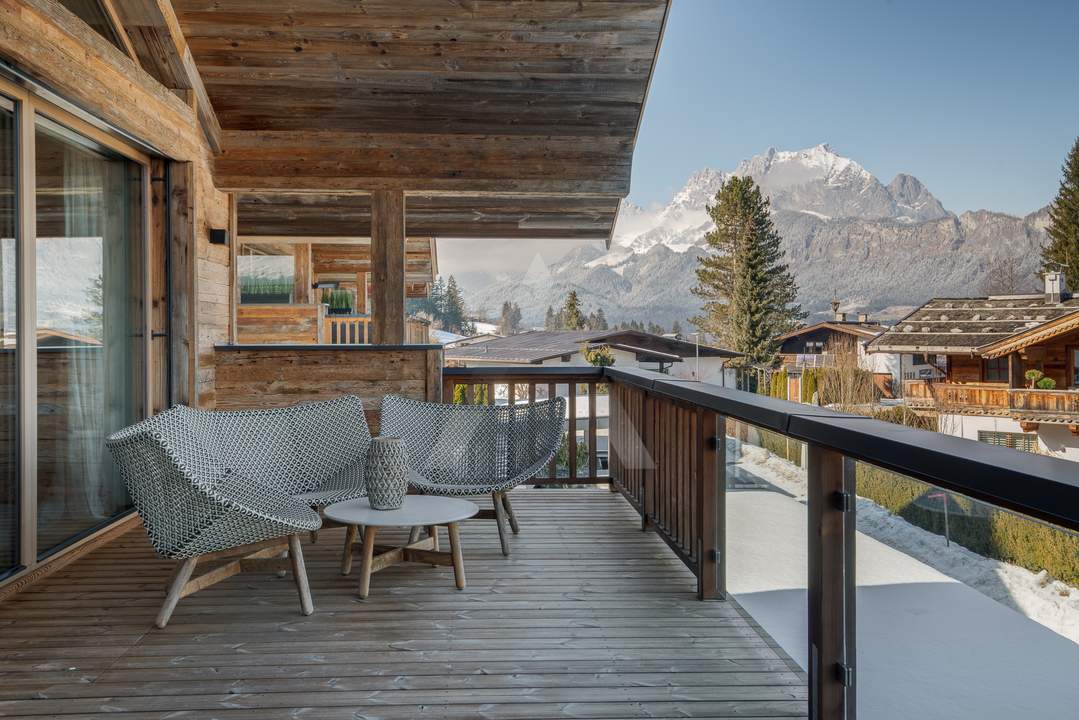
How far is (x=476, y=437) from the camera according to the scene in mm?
4379

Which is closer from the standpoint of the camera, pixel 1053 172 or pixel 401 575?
pixel 401 575

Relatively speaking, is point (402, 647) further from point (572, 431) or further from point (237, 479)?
point (572, 431)

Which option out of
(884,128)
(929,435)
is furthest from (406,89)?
(884,128)

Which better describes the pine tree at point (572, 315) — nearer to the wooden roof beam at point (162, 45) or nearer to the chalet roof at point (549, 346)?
the chalet roof at point (549, 346)

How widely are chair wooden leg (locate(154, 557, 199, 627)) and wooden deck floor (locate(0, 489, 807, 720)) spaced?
0.04 meters

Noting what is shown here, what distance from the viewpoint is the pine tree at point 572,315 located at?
121 ft

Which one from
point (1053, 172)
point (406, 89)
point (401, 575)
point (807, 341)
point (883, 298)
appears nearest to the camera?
point (401, 575)

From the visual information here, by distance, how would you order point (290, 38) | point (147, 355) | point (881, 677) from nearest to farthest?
point (881, 677) → point (147, 355) → point (290, 38)

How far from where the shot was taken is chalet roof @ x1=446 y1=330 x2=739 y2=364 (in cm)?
1066

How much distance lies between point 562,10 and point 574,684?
384cm

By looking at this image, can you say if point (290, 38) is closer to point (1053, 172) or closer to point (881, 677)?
point (881, 677)

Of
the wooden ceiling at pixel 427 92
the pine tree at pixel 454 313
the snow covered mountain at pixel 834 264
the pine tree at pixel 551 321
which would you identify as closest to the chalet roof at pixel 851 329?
the snow covered mountain at pixel 834 264

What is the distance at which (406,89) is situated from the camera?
511 centimetres

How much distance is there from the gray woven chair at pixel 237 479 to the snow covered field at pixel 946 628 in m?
2.01
